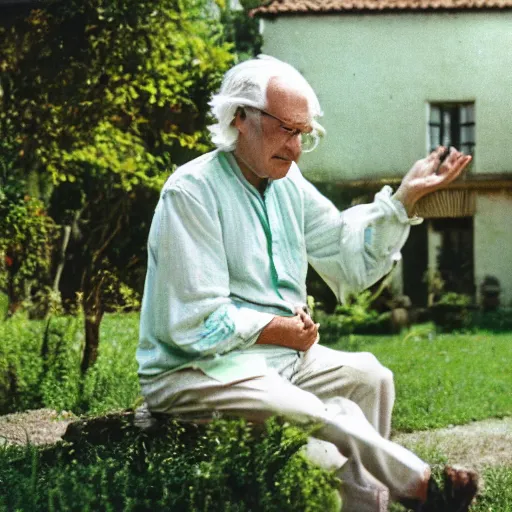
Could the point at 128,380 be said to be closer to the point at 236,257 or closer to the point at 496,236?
the point at 236,257

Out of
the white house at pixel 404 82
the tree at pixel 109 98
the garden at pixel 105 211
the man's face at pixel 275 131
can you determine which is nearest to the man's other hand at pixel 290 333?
the man's face at pixel 275 131

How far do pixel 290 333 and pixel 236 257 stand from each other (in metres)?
0.32

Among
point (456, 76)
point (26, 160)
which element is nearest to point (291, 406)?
point (26, 160)

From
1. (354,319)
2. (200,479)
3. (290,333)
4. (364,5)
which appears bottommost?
(354,319)

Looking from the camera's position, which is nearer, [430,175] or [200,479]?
[200,479]

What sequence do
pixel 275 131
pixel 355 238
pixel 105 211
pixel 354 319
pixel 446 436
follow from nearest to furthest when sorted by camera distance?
pixel 275 131, pixel 355 238, pixel 446 436, pixel 105 211, pixel 354 319

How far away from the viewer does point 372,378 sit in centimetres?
393

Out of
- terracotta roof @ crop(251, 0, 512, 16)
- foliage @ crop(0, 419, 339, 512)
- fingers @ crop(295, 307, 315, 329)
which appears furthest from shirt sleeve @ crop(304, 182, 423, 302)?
terracotta roof @ crop(251, 0, 512, 16)

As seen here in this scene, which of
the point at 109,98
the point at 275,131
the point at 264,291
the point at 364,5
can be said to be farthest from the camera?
the point at 364,5

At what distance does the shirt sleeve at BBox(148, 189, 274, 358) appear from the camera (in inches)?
145

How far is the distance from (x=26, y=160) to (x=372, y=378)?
5459mm

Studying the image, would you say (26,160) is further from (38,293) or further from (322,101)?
(322,101)

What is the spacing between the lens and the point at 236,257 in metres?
3.83

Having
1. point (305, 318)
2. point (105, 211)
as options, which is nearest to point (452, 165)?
point (305, 318)
